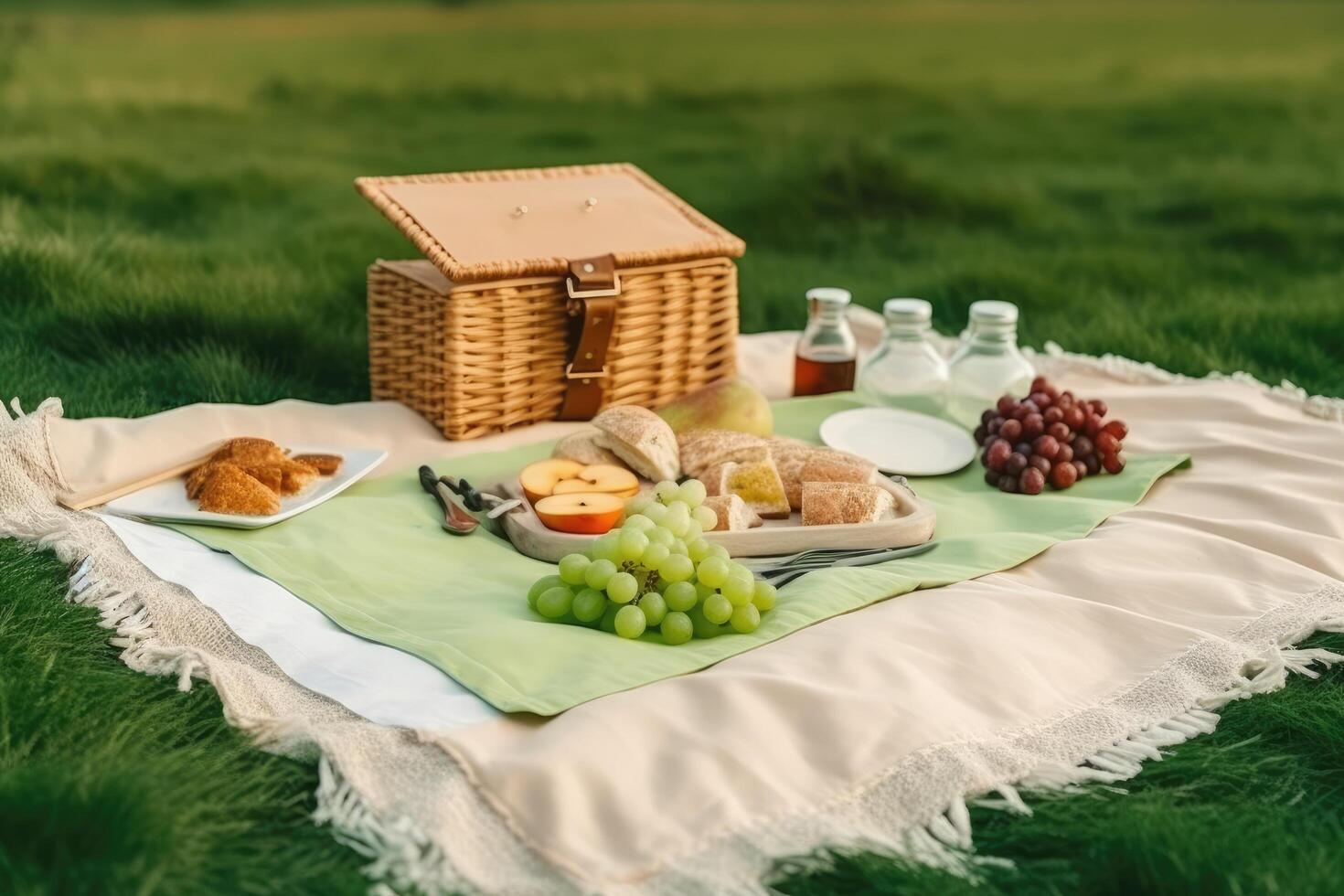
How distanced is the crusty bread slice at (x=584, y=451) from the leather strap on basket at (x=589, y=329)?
0.43 meters

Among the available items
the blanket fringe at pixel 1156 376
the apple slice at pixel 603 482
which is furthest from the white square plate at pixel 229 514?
the blanket fringe at pixel 1156 376

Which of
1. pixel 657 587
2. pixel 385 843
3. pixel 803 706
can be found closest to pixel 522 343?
pixel 657 587

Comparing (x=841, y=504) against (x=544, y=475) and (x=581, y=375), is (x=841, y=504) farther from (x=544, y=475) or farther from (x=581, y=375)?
(x=581, y=375)

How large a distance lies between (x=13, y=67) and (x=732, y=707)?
6.64 metres

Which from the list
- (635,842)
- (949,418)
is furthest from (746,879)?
(949,418)

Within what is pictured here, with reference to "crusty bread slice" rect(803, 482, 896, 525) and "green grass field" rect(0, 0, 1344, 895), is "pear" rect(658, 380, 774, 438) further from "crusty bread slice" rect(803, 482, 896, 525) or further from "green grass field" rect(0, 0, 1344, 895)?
"green grass field" rect(0, 0, 1344, 895)

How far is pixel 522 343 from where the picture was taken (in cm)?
333

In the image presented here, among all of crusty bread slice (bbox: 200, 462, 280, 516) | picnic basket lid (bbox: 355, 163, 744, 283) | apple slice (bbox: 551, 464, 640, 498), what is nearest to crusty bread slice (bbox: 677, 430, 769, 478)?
apple slice (bbox: 551, 464, 640, 498)

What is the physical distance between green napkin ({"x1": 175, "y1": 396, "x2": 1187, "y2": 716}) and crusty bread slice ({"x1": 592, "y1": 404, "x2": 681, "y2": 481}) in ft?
0.98

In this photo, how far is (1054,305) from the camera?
479cm

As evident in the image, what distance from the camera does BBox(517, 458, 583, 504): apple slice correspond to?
274 centimetres

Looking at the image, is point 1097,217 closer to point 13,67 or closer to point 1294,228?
point 1294,228

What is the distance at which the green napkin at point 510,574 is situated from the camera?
83.0 inches

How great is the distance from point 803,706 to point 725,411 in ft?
4.24
